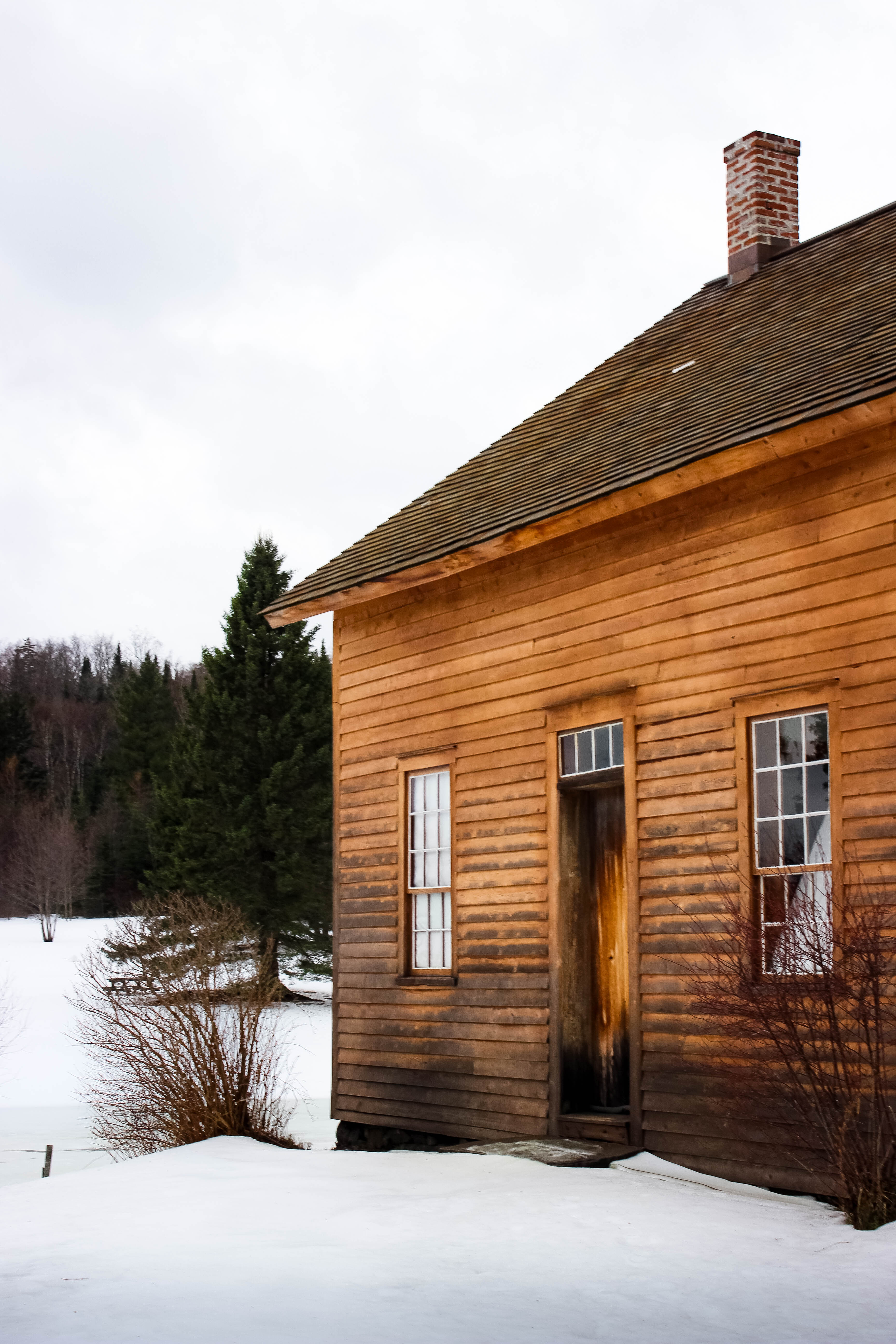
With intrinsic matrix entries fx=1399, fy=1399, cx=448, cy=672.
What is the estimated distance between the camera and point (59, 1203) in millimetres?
8594

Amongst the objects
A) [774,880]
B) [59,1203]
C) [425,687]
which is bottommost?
[59,1203]

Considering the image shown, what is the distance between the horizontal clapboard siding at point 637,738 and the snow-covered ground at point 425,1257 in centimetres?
137

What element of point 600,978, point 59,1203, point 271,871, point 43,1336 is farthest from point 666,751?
point 271,871

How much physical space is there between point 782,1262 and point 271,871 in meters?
30.2

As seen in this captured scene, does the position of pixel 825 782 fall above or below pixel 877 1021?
above

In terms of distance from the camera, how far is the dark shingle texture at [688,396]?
9469mm

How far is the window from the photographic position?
28.9 ft

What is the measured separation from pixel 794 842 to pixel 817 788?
0.39 metres

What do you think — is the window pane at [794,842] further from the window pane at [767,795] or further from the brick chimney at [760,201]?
the brick chimney at [760,201]

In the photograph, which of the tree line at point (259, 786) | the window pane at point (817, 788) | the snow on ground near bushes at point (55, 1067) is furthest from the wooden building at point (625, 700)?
the tree line at point (259, 786)

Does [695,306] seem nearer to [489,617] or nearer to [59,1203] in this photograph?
[489,617]

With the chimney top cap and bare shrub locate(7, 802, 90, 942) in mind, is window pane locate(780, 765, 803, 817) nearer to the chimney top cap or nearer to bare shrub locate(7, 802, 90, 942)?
the chimney top cap

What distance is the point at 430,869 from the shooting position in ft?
41.8

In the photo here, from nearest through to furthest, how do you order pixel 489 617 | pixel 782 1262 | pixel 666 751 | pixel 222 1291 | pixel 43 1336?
1. pixel 43 1336
2. pixel 222 1291
3. pixel 782 1262
4. pixel 666 751
5. pixel 489 617
